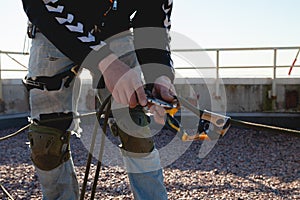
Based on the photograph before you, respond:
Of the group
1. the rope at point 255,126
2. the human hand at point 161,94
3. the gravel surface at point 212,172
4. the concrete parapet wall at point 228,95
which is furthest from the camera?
the concrete parapet wall at point 228,95

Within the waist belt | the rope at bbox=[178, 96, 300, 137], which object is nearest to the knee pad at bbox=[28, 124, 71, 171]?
the waist belt

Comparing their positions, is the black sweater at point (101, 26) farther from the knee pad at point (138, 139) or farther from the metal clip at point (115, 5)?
the knee pad at point (138, 139)

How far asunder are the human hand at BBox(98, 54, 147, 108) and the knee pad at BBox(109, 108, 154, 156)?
0.50 metres

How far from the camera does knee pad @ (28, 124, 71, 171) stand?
156 centimetres

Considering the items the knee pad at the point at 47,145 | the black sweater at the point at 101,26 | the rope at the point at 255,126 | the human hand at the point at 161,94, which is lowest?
the knee pad at the point at 47,145

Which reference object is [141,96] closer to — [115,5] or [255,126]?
[255,126]

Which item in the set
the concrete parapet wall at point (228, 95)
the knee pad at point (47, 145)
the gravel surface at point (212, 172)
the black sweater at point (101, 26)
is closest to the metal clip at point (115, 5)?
the black sweater at point (101, 26)

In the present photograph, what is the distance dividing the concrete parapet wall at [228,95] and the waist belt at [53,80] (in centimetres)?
420

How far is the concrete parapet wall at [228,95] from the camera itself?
581 centimetres

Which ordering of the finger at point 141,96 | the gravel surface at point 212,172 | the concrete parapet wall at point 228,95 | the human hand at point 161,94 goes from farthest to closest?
the concrete parapet wall at point 228,95, the gravel surface at point 212,172, the human hand at point 161,94, the finger at point 141,96

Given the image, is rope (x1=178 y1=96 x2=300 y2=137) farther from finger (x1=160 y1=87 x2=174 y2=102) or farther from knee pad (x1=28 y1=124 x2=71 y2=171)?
knee pad (x1=28 y1=124 x2=71 y2=171)

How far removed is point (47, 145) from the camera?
156cm

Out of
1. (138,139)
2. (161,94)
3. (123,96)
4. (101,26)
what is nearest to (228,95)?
(138,139)

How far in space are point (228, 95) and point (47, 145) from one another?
4.81 metres
